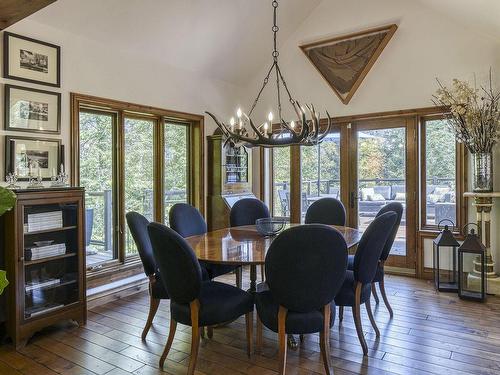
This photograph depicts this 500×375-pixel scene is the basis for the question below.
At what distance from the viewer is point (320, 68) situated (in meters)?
5.30

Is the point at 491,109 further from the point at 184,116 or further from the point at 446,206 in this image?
the point at 184,116

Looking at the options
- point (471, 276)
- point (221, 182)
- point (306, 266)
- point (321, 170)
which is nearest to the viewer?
point (306, 266)

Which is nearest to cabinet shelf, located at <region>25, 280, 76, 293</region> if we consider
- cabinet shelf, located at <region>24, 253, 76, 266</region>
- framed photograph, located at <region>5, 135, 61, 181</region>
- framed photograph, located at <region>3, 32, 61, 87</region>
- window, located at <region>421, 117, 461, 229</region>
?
cabinet shelf, located at <region>24, 253, 76, 266</region>

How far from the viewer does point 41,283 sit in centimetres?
316

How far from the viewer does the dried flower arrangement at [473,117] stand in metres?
3.98

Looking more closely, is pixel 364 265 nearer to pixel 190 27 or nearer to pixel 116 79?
pixel 116 79

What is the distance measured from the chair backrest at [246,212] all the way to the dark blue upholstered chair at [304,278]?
2.00 m

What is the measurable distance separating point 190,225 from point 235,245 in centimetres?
87

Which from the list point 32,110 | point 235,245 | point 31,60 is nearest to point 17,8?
point 31,60

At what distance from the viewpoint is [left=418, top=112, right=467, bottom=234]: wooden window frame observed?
4.48 m

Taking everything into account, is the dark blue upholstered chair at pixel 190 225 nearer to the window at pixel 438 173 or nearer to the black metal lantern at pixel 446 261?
the black metal lantern at pixel 446 261

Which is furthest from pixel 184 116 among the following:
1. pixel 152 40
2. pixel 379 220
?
pixel 379 220

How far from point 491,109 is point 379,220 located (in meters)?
2.44

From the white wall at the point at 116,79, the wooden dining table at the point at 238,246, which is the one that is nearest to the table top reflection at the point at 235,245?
the wooden dining table at the point at 238,246
